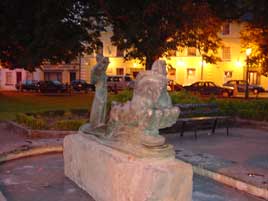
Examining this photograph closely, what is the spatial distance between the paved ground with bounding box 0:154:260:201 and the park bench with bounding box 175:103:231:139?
556cm

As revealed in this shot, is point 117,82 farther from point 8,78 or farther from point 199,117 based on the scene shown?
point 199,117

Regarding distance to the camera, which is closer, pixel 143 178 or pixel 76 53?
pixel 143 178

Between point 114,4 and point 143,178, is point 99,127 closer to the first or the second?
point 143,178

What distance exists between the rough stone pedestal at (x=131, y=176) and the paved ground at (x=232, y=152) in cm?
226

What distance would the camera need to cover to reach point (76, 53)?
80.6 ft

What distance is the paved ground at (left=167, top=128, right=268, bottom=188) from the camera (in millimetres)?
8495

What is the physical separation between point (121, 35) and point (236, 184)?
1737cm

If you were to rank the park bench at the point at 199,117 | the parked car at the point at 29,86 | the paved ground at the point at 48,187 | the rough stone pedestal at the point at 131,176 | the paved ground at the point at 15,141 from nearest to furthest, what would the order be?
the rough stone pedestal at the point at 131,176 < the paved ground at the point at 48,187 < the paved ground at the point at 15,141 < the park bench at the point at 199,117 < the parked car at the point at 29,86

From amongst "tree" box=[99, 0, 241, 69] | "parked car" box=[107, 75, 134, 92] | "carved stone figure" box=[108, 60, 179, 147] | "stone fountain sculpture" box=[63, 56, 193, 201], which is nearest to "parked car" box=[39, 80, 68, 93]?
"parked car" box=[107, 75, 134, 92]

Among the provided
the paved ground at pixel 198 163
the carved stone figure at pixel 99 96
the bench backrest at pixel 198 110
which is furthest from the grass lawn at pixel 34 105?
the carved stone figure at pixel 99 96

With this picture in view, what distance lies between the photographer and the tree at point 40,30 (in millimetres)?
22266

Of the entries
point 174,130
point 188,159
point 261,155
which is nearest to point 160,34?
point 174,130

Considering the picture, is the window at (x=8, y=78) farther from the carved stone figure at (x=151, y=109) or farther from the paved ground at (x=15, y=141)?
the carved stone figure at (x=151, y=109)

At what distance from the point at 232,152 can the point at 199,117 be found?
3.32 metres
